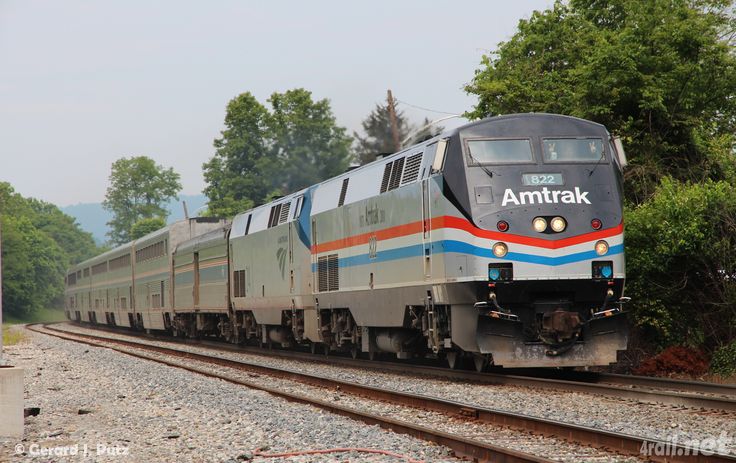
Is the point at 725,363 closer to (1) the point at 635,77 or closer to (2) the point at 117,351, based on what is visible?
(1) the point at 635,77

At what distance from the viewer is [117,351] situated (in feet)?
88.1

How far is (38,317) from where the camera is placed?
3639 inches

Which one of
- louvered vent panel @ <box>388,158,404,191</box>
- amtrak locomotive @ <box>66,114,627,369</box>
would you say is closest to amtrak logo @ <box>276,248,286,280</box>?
amtrak locomotive @ <box>66,114,627,369</box>

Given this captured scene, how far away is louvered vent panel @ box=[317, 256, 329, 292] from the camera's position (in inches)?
776

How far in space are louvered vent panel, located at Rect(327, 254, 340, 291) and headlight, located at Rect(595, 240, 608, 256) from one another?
6.69 meters

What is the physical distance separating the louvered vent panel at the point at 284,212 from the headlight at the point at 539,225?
10258 millimetres

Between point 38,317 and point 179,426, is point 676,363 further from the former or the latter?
point 38,317

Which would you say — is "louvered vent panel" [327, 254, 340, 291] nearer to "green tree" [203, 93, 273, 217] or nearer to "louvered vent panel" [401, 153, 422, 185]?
"louvered vent panel" [401, 153, 422, 185]

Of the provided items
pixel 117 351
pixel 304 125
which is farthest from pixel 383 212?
pixel 304 125

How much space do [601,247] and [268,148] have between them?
65110 millimetres

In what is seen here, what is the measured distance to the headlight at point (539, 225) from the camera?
13281mm

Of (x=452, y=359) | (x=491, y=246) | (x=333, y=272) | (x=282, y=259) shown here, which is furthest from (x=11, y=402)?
(x=282, y=259)

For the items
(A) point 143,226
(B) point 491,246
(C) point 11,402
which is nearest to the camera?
(C) point 11,402

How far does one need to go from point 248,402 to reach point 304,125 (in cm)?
6366
